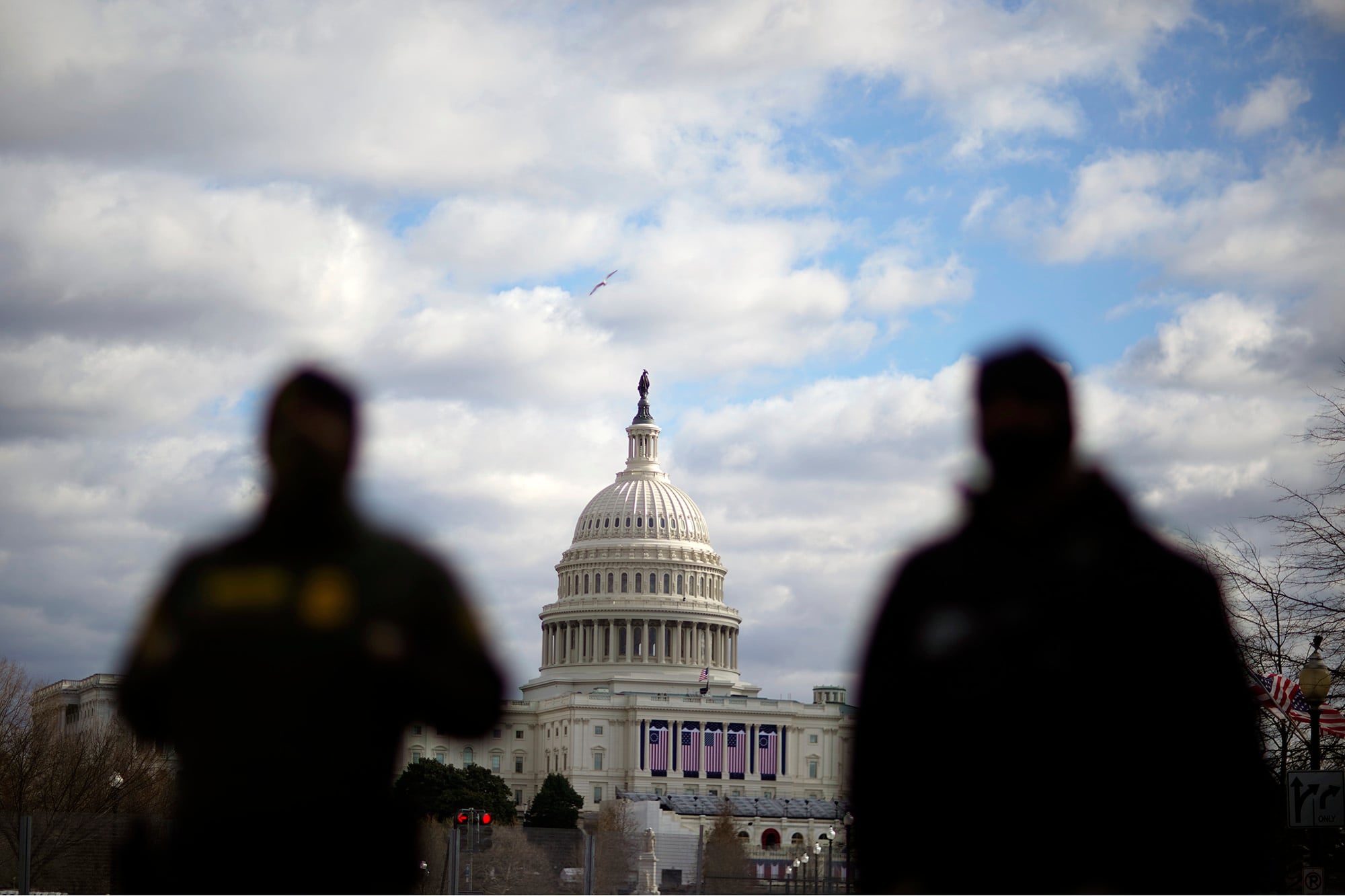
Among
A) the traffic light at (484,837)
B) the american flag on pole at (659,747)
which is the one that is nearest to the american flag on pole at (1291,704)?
the traffic light at (484,837)

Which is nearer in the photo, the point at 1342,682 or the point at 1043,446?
the point at 1043,446

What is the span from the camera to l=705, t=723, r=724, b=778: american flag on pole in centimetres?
18838

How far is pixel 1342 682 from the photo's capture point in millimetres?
34500

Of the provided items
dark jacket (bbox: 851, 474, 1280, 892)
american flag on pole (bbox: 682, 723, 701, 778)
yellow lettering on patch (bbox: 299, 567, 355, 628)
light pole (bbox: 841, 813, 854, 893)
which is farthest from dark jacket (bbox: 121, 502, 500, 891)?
american flag on pole (bbox: 682, 723, 701, 778)

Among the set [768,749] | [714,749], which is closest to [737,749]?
[714,749]

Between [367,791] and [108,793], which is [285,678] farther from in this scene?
[108,793]

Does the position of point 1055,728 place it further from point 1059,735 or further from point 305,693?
point 305,693

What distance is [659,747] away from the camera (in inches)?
7411

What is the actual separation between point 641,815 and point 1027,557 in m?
126

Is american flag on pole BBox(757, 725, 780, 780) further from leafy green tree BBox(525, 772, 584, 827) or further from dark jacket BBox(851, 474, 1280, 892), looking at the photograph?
dark jacket BBox(851, 474, 1280, 892)

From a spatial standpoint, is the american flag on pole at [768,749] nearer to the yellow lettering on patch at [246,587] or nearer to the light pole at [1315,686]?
the light pole at [1315,686]

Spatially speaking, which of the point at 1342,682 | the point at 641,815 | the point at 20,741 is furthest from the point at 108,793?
the point at 641,815

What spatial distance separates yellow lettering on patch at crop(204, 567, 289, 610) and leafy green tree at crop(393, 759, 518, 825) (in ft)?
403

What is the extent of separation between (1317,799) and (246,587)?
1805cm
